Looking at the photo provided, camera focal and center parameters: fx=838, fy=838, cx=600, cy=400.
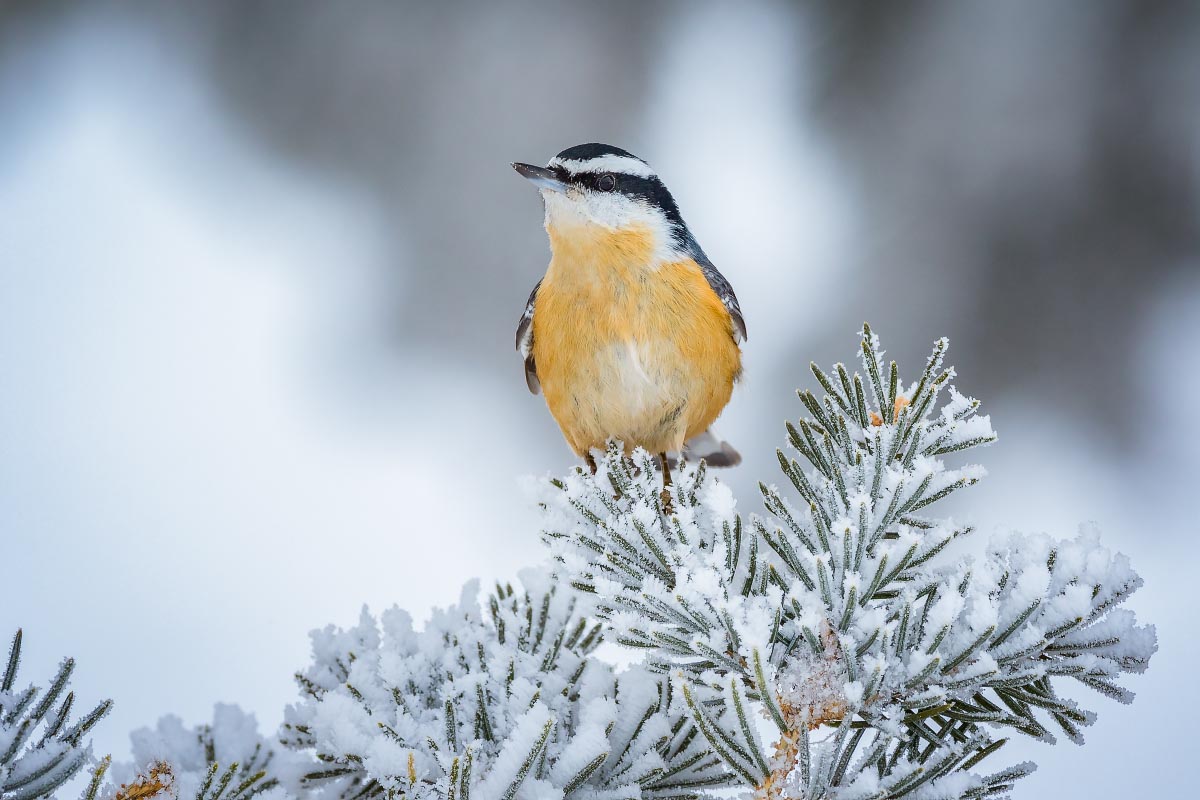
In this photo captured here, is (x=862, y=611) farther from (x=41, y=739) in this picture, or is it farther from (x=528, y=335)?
(x=528, y=335)

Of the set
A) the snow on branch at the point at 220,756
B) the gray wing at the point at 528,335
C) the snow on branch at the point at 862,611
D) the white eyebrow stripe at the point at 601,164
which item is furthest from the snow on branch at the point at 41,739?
the white eyebrow stripe at the point at 601,164

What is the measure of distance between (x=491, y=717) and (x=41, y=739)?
27 centimetres

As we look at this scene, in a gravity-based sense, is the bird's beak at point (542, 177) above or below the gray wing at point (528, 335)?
above

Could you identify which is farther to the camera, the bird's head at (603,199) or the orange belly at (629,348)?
the bird's head at (603,199)

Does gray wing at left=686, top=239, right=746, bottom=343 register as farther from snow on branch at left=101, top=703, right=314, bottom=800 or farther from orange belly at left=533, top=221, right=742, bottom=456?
snow on branch at left=101, top=703, right=314, bottom=800

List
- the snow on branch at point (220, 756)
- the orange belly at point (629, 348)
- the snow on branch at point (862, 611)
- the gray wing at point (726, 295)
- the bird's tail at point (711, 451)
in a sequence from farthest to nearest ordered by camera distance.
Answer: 1. the bird's tail at point (711, 451)
2. the gray wing at point (726, 295)
3. the orange belly at point (629, 348)
4. the snow on branch at point (220, 756)
5. the snow on branch at point (862, 611)

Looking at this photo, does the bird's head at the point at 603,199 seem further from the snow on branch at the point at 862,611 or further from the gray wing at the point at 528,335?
the snow on branch at the point at 862,611

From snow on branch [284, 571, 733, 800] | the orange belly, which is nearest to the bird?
the orange belly

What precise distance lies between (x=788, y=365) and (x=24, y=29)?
2.32 meters

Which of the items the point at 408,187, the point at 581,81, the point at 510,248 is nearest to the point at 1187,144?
the point at 581,81

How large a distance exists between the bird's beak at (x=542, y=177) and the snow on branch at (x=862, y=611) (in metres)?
0.83

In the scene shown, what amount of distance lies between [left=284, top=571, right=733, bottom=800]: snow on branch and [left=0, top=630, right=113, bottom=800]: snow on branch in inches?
5.3

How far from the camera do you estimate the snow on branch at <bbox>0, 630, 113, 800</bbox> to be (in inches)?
19.3

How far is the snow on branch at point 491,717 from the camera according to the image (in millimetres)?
486
